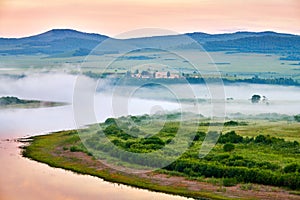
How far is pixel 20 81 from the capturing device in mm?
84750

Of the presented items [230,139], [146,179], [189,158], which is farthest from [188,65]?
[146,179]

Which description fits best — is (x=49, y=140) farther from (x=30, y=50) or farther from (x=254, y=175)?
(x=30, y=50)

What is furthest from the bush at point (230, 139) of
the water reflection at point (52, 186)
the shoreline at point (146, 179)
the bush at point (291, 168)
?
the water reflection at point (52, 186)

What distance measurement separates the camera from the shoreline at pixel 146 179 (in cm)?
1958

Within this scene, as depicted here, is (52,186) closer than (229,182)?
No

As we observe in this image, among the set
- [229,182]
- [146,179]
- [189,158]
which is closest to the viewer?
[229,182]

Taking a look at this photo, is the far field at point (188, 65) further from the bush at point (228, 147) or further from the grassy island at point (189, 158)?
the bush at point (228, 147)

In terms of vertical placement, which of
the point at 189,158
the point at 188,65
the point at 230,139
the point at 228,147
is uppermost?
the point at 188,65

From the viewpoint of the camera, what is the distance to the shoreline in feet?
64.2

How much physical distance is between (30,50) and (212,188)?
94836 millimetres

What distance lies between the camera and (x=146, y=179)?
2209 cm

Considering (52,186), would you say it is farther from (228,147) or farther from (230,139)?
(230,139)

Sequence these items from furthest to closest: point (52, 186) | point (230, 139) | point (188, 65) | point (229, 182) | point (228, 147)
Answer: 1. point (188, 65)
2. point (230, 139)
3. point (228, 147)
4. point (52, 186)
5. point (229, 182)

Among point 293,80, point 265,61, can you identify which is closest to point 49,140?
point 293,80
